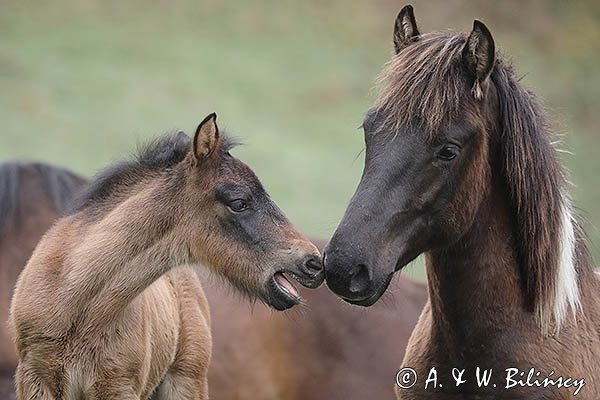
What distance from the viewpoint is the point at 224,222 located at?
16.9ft

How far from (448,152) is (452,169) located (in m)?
0.07

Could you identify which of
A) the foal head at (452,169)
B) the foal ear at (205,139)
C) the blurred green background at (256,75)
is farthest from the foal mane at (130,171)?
the blurred green background at (256,75)

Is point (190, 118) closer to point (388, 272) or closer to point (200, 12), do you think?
point (200, 12)

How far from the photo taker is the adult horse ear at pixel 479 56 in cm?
411

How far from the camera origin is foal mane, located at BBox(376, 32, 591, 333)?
418 centimetres

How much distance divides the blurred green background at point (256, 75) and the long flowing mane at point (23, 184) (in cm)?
835

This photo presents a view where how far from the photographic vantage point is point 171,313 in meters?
5.59

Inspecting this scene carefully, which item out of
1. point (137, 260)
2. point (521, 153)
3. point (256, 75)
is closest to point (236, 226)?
point (137, 260)

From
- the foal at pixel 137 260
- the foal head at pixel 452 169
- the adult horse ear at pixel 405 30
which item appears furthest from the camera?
the foal at pixel 137 260

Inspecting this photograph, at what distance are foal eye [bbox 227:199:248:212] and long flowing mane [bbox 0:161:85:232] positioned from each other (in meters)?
2.23

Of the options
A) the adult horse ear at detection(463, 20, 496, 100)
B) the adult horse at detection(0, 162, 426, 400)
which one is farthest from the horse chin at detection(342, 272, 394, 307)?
the adult horse at detection(0, 162, 426, 400)

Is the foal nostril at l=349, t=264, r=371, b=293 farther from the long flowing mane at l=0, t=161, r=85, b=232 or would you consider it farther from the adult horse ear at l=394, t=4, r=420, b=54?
the long flowing mane at l=0, t=161, r=85, b=232

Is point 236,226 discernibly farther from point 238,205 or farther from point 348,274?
point 348,274

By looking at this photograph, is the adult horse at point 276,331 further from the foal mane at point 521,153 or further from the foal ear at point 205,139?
the foal mane at point 521,153
